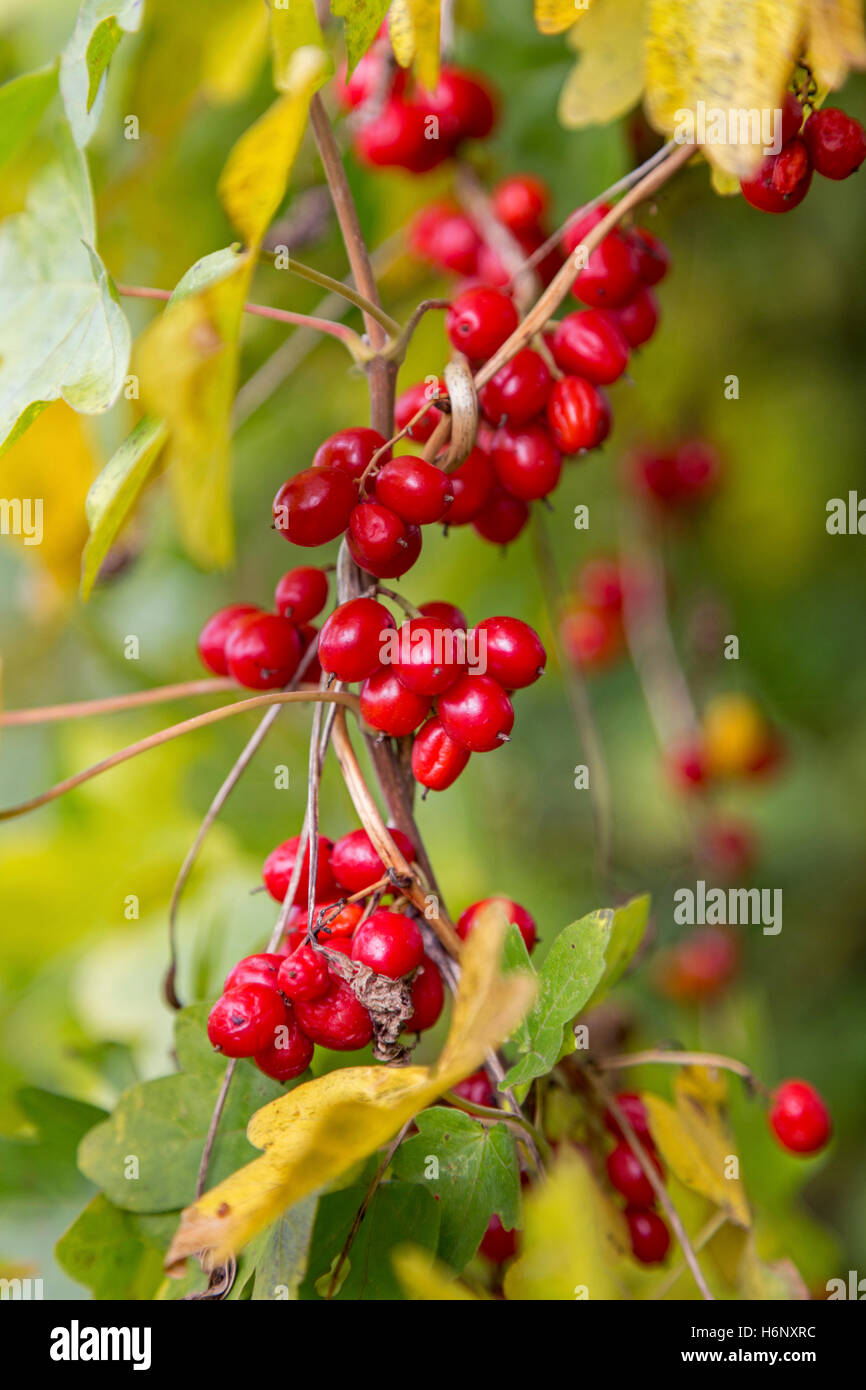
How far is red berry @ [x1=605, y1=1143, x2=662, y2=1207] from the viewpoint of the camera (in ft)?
2.51

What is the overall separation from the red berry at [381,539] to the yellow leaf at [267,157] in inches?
6.4

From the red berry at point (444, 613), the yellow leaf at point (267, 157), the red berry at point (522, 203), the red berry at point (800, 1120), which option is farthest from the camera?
the red berry at point (522, 203)

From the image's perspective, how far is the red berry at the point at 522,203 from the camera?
1051 mm

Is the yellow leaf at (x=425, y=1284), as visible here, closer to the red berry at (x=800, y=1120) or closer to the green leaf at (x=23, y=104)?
the red berry at (x=800, y=1120)

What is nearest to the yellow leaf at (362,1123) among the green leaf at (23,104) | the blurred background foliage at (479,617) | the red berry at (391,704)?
the red berry at (391,704)

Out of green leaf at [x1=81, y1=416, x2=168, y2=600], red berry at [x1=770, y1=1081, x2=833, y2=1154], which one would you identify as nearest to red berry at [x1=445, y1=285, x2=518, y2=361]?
green leaf at [x1=81, y1=416, x2=168, y2=600]

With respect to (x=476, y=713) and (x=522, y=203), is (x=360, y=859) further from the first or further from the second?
(x=522, y=203)

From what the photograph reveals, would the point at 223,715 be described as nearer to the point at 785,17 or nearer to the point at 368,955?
the point at 368,955

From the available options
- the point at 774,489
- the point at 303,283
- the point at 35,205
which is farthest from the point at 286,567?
the point at 35,205

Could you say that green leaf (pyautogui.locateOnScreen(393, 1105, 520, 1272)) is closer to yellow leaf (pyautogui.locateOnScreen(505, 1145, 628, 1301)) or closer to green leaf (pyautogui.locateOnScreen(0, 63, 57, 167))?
yellow leaf (pyautogui.locateOnScreen(505, 1145, 628, 1301))

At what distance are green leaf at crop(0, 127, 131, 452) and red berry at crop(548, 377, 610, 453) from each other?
273 millimetres

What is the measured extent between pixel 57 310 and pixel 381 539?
292mm

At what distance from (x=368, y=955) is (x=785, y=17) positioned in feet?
1.80

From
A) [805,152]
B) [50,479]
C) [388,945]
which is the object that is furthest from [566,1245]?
[50,479]
